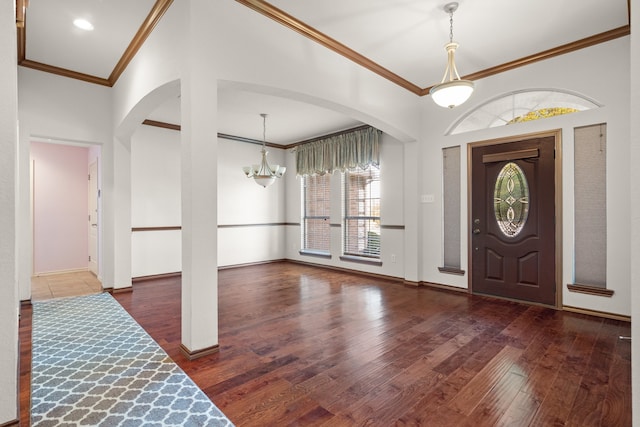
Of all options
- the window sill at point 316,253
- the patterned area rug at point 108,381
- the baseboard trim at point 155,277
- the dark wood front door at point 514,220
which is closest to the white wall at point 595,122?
the dark wood front door at point 514,220

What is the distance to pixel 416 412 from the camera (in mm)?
1890

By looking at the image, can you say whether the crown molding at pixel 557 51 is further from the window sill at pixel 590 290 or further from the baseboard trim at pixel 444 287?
the baseboard trim at pixel 444 287

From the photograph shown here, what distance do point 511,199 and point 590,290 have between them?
133cm

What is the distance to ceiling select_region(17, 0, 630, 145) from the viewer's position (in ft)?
9.75

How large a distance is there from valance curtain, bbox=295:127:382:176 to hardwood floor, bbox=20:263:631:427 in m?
2.72

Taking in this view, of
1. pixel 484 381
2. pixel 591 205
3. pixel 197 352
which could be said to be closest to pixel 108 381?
pixel 197 352

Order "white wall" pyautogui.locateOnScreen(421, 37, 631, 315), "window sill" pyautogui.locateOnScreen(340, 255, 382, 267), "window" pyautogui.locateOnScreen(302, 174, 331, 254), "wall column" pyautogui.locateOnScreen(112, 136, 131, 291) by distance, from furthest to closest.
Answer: "window" pyautogui.locateOnScreen(302, 174, 331, 254), "window sill" pyautogui.locateOnScreen(340, 255, 382, 267), "wall column" pyautogui.locateOnScreen(112, 136, 131, 291), "white wall" pyautogui.locateOnScreen(421, 37, 631, 315)

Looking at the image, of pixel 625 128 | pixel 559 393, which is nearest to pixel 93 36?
pixel 559 393

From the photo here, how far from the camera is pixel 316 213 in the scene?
7.25 metres

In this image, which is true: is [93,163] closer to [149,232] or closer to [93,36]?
[149,232]

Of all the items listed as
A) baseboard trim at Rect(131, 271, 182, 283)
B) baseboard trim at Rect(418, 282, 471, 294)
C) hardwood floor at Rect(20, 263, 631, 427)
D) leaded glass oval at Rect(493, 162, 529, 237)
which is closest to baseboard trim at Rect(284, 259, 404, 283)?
baseboard trim at Rect(418, 282, 471, 294)

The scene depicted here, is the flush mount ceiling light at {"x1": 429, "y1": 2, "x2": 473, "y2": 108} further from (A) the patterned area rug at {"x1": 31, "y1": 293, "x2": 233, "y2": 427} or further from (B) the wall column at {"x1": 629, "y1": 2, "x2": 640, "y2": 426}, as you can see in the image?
(A) the patterned area rug at {"x1": 31, "y1": 293, "x2": 233, "y2": 427}

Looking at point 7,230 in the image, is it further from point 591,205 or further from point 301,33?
point 591,205

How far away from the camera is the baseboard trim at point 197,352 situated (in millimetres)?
2553
